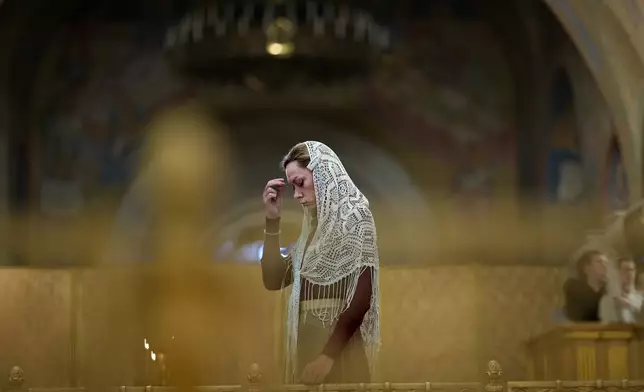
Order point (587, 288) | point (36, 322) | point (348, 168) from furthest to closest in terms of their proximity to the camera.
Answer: point (348, 168) < point (587, 288) < point (36, 322)

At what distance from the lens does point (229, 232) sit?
558cm

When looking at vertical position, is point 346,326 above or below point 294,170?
below

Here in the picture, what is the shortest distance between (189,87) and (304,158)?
3.96 m

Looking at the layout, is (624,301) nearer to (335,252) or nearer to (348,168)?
(348,168)

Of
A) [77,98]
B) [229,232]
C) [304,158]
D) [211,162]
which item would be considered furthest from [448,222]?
[211,162]

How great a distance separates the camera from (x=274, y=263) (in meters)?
2.78

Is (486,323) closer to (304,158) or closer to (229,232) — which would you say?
(229,232)

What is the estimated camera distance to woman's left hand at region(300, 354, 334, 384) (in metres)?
2.44

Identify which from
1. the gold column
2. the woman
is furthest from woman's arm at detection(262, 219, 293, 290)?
the gold column

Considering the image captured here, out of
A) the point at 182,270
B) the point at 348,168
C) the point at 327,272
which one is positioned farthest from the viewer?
the point at 348,168

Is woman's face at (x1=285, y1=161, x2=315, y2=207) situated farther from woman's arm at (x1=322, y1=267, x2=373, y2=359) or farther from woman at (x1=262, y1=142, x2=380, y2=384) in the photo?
woman's arm at (x1=322, y1=267, x2=373, y2=359)

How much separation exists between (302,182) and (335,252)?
0.80ft

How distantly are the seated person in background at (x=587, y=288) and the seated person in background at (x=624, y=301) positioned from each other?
0.19ft

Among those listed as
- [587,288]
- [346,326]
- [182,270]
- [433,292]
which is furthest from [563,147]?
[182,270]
